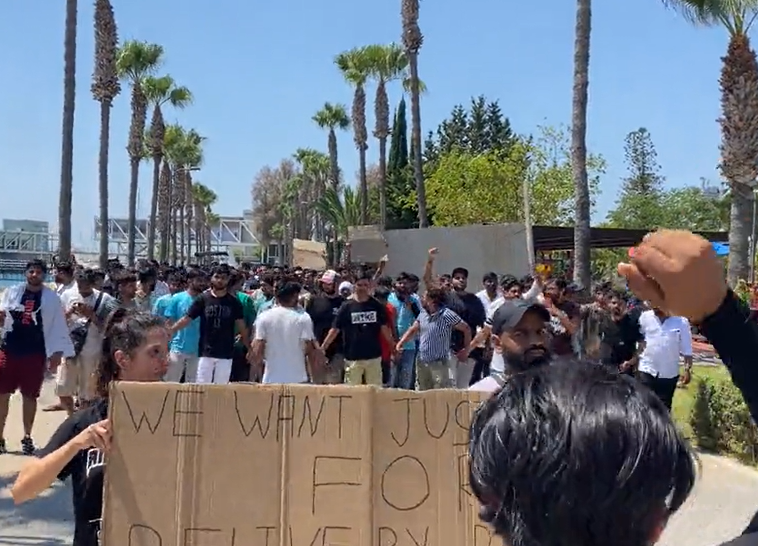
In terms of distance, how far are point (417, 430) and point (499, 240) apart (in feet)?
59.8

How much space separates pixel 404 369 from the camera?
38.7 ft

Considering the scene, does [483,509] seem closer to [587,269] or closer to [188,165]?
[587,269]

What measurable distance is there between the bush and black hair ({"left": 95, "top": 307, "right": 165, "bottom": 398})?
21.5 ft

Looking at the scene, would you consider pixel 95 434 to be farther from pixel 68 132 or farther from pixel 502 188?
pixel 502 188

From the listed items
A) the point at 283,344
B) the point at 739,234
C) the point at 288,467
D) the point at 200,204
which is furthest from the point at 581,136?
the point at 200,204

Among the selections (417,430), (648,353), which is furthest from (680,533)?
(417,430)

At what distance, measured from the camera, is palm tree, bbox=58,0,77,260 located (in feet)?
64.4

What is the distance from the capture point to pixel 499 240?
2142 centimetres

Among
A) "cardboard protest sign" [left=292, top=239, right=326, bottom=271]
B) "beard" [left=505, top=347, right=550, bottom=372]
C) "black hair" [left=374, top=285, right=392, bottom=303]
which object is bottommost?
"beard" [left=505, top=347, right=550, bottom=372]

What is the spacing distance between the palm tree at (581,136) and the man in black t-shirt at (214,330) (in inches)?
301

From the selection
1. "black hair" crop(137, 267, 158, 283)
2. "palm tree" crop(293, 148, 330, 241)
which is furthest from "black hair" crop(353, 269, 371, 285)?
"palm tree" crop(293, 148, 330, 241)

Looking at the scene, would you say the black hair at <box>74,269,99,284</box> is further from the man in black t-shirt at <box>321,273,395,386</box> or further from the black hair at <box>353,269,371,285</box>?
the black hair at <box>353,269,371,285</box>

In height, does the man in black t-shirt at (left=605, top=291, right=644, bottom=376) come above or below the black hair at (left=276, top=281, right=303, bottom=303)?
below

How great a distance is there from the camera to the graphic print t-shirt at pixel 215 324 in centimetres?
945
